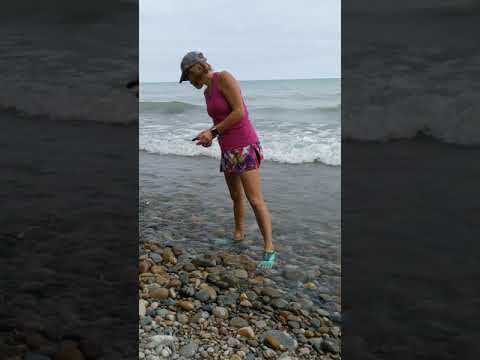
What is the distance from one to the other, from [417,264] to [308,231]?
151 centimetres

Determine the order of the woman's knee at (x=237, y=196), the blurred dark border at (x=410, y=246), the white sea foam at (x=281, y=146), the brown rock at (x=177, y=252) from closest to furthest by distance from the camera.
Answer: the blurred dark border at (x=410, y=246), the woman's knee at (x=237, y=196), the brown rock at (x=177, y=252), the white sea foam at (x=281, y=146)

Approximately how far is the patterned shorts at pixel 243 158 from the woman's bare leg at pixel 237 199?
0.20 m

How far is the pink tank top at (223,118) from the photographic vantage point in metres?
2.35

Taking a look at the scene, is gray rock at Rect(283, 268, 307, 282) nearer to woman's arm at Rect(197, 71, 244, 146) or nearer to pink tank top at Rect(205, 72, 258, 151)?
pink tank top at Rect(205, 72, 258, 151)

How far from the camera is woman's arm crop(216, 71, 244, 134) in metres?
2.30

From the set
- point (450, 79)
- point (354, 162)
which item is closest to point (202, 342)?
point (354, 162)

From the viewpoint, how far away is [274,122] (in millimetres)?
9523

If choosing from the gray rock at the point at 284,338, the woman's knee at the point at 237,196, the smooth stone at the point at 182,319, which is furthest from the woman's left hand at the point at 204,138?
the gray rock at the point at 284,338

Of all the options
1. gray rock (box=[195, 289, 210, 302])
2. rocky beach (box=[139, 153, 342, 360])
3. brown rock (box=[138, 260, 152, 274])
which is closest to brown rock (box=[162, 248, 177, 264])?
rocky beach (box=[139, 153, 342, 360])

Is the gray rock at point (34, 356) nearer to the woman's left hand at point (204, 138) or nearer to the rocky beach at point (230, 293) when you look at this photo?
the rocky beach at point (230, 293)

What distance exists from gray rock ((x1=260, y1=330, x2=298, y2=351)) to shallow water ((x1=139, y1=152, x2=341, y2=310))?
1.16 ft

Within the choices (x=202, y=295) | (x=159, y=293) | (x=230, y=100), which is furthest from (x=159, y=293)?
(x=230, y=100)

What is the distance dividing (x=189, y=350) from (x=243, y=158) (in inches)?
42.9

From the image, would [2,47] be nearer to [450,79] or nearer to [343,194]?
[343,194]
